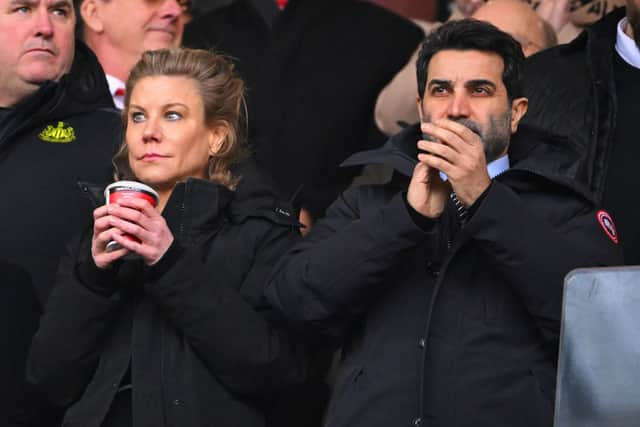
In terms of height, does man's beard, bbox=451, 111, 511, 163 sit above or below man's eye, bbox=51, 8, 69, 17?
above

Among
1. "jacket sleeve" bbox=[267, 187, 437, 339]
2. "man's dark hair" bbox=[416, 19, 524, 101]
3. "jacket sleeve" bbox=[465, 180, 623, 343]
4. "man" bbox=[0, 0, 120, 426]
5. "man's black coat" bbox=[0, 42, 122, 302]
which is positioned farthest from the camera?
"man's black coat" bbox=[0, 42, 122, 302]

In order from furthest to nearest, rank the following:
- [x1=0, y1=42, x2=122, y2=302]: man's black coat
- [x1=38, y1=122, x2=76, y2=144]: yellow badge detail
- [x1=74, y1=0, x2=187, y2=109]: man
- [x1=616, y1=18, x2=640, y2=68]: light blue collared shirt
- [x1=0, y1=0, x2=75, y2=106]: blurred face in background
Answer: [x1=74, y1=0, x2=187, y2=109]: man, [x1=0, y1=0, x2=75, y2=106]: blurred face in background, [x1=38, y1=122, x2=76, y2=144]: yellow badge detail, [x1=616, y1=18, x2=640, y2=68]: light blue collared shirt, [x1=0, y1=42, x2=122, y2=302]: man's black coat

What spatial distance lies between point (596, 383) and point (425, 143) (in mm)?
1090

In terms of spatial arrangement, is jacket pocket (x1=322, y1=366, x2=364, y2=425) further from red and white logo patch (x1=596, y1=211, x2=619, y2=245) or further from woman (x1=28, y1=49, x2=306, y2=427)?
red and white logo patch (x1=596, y1=211, x2=619, y2=245)

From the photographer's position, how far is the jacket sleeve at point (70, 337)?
3.61 m

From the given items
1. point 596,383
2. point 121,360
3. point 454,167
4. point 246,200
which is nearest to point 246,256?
point 246,200

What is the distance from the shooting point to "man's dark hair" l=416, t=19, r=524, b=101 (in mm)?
3850

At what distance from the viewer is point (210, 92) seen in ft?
13.1

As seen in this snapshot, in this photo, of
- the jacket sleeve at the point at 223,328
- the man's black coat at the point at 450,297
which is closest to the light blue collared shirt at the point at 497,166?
the man's black coat at the point at 450,297

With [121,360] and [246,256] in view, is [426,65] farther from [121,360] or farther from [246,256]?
[121,360]

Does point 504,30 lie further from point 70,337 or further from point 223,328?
point 70,337

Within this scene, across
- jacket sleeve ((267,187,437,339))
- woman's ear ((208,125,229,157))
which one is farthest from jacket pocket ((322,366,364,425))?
woman's ear ((208,125,229,157))

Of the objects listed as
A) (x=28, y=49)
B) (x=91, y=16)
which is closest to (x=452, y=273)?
(x=28, y=49)

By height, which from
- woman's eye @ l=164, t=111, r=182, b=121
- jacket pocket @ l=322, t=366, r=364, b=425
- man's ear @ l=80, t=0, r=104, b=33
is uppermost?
woman's eye @ l=164, t=111, r=182, b=121
